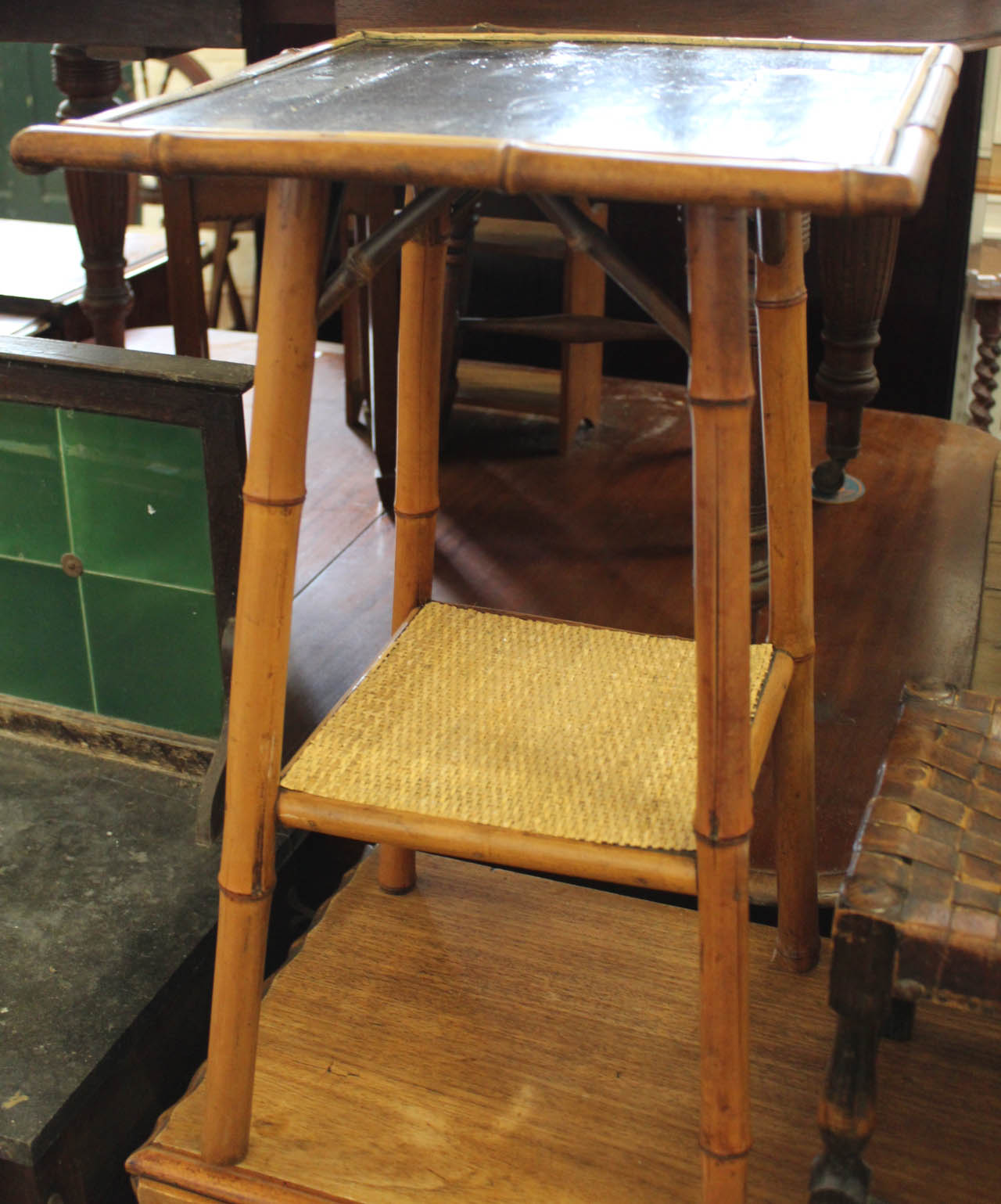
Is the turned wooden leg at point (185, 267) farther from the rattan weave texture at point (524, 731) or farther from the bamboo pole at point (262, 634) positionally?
the bamboo pole at point (262, 634)

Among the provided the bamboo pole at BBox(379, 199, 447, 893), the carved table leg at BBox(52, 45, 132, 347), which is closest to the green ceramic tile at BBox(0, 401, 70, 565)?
the bamboo pole at BBox(379, 199, 447, 893)

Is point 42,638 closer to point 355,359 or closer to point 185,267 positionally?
point 185,267

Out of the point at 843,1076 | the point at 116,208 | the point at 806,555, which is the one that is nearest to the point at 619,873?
the point at 843,1076

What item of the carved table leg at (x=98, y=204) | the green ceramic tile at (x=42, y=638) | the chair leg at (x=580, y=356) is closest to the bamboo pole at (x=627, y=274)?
the green ceramic tile at (x=42, y=638)

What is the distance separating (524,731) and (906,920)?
33cm

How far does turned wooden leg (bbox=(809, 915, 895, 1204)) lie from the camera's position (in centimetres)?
83

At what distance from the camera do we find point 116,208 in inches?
86.0

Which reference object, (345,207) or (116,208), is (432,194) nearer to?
(345,207)

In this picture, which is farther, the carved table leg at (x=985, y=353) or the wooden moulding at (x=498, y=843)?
the carved table leg at (x=985, y=353)

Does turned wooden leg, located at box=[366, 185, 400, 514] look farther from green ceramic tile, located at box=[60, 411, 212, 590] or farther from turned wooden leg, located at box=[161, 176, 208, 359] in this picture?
green ceramic tile, located at box=[60, 411, 212, 590]

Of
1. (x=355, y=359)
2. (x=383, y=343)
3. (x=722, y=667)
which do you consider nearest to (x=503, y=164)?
(x=722, y=667)

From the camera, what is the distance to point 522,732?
1027mm

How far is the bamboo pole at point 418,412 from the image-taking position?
107 centimetres

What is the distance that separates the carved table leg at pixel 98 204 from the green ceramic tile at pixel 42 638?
80cm
